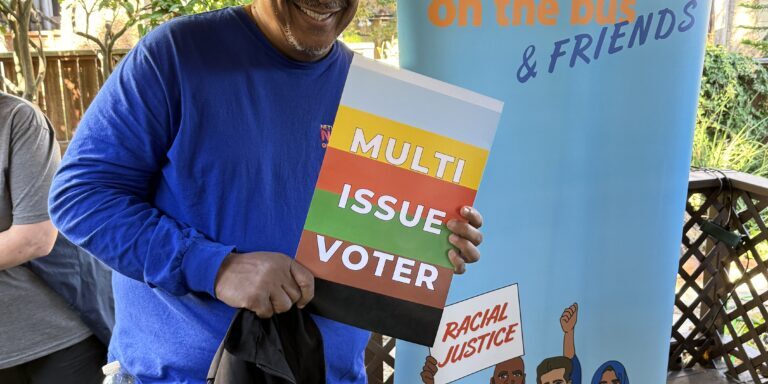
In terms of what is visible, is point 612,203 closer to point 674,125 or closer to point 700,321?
point 674,125

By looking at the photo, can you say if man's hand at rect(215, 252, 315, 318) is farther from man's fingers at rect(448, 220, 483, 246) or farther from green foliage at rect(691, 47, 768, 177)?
green foliage at rect(691, 47, 768, 177)

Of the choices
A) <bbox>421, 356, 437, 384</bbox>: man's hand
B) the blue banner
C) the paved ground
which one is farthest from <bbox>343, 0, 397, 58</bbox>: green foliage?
<bbox>421, 356, 437, 384</bbox>: man's hand

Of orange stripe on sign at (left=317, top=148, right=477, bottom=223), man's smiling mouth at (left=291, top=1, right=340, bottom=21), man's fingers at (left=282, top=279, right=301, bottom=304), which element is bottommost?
man's fingers at (left=282, top=279, right=301, bottom=304)

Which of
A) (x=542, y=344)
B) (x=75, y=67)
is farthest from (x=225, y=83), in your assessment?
(x=75, y=67)

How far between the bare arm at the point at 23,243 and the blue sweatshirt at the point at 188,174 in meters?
0.45

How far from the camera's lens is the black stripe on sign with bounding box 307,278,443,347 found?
1.04 metres

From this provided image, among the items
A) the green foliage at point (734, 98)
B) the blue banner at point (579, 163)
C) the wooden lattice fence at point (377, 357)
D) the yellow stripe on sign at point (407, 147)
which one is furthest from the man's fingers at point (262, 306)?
the green foliage at point (734, 98)

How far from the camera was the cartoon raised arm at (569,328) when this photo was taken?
6.55 feet

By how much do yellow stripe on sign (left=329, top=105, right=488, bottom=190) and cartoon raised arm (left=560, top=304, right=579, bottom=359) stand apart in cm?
106

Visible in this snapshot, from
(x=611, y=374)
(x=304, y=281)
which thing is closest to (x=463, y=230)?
(x=304, y=281)

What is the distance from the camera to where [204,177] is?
107 cm

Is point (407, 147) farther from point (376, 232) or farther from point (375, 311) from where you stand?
point (375, 311)

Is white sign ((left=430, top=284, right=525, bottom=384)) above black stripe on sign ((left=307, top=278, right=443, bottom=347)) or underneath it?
underneath

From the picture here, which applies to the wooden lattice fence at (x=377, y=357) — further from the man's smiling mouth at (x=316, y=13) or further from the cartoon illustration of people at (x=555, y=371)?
the man's smiling mouth at (x=316, y=13)
